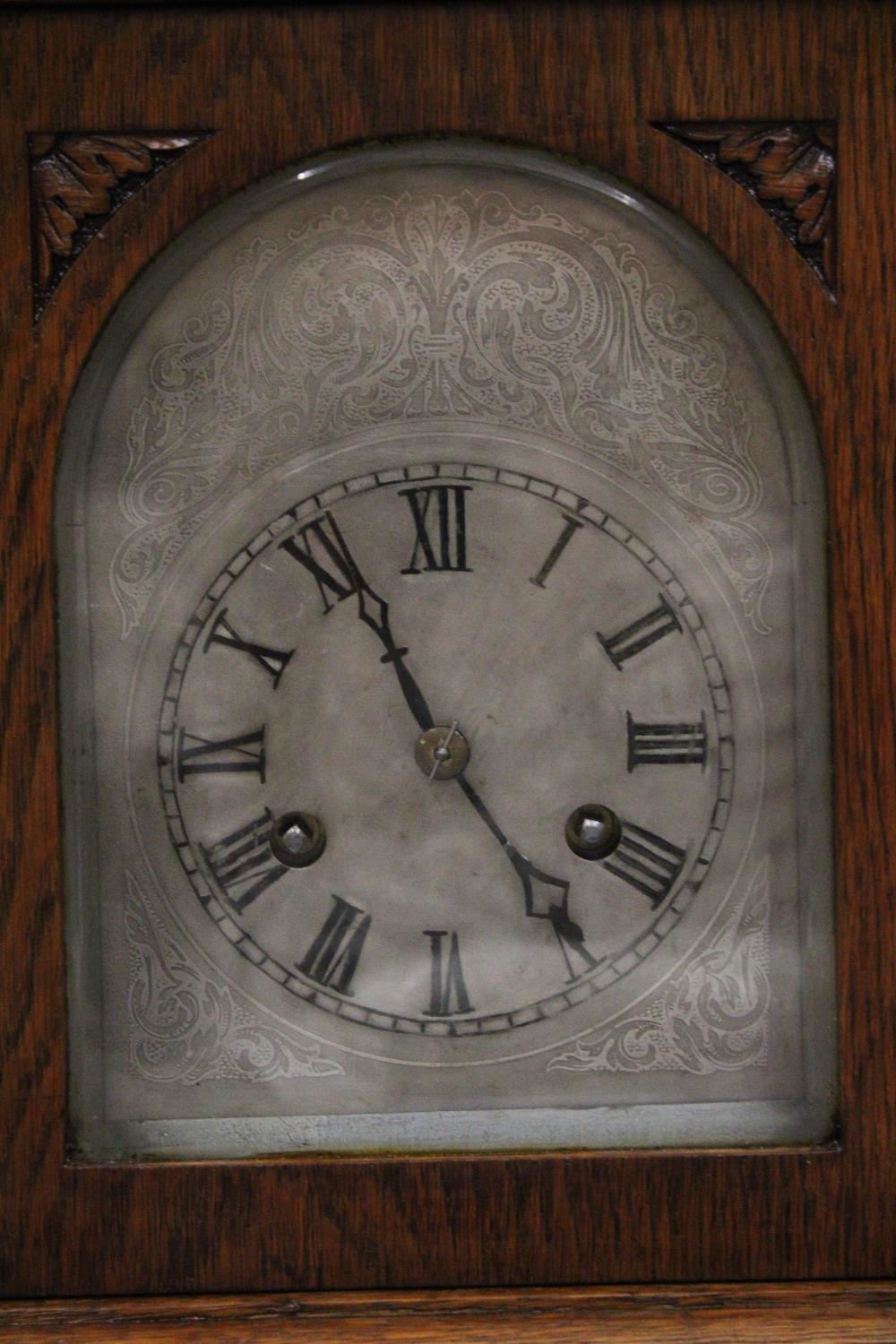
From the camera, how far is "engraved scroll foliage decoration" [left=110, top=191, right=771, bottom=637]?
1.00 metres

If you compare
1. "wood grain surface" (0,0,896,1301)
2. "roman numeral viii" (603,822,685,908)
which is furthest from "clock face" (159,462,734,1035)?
"wood grain surface" (0,0,896,1301)

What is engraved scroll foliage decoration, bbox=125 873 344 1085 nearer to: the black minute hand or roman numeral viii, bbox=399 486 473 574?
the black minute hand

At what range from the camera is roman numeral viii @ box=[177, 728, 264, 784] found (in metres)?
1.00

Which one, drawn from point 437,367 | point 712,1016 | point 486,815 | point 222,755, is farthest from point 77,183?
point 712,1016

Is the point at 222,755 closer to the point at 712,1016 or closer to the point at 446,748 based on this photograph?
the point at 446,748

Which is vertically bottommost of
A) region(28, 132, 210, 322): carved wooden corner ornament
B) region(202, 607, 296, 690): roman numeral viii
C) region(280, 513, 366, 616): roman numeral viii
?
region(202, 607, 296, 690): roman numeral viii

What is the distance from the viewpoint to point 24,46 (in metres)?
0.96

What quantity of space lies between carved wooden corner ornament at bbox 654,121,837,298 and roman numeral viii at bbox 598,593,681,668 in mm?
239

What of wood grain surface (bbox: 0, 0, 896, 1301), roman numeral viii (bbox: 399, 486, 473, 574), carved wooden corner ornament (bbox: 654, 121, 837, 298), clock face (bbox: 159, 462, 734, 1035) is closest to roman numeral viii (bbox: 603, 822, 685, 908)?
clock face (bbox: 159, 462, 734, 1035)

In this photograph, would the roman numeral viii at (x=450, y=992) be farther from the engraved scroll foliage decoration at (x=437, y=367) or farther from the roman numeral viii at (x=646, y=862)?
the engraved scroll foliage decoration at (x=437, y=367)

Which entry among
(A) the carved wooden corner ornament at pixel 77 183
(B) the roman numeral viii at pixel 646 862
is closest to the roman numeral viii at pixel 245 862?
(B) the roman numeral viii at pixel 646 862

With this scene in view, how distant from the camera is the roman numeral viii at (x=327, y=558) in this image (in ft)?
3.28

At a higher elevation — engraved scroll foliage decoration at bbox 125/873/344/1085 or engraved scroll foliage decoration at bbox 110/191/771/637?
engraved scroll foliage decoration at bbox 110/191/771/637

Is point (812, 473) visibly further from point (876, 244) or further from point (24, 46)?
point (24, 46)
